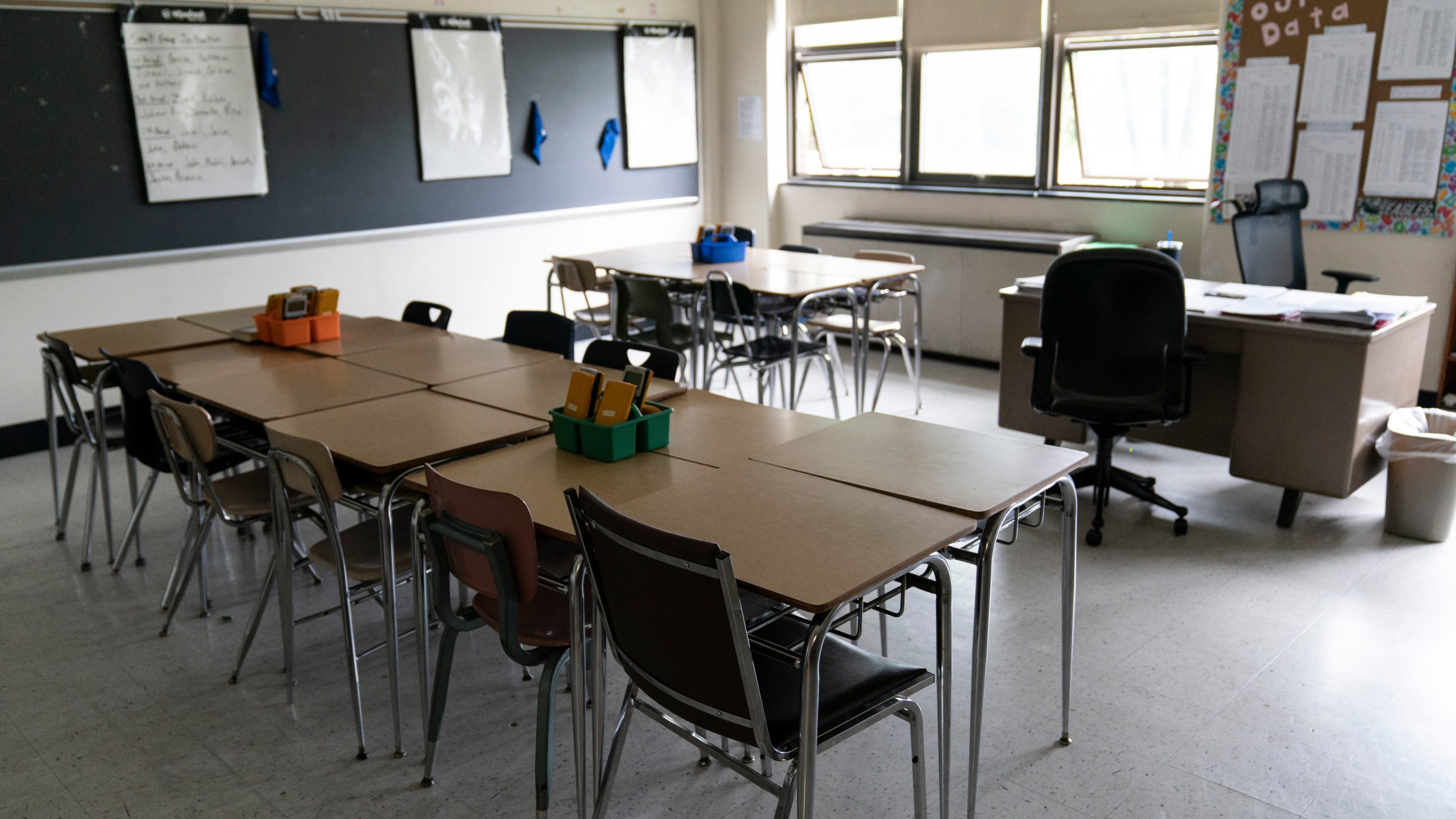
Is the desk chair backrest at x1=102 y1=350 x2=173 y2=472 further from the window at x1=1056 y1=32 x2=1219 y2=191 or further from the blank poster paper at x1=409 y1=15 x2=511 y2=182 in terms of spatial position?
the window at x1=1056 y1=32 x2=1219 y2=191

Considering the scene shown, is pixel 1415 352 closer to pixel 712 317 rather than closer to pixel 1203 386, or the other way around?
pixel 1203 386

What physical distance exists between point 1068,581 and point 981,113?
5.06 meters

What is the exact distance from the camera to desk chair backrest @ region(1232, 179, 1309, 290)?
16.1ft

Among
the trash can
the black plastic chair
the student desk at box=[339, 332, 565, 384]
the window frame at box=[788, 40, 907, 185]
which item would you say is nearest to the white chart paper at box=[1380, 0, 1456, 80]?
the trash can

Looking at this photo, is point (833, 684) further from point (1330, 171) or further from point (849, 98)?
point (849, 98)

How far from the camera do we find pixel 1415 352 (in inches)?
167

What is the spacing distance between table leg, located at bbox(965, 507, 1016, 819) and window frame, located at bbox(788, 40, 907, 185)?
5.46 m

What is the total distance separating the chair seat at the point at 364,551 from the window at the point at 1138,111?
16.2 ft

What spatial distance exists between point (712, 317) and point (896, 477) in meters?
2.75

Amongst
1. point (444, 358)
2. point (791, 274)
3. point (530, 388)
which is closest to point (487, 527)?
point (530, 388)

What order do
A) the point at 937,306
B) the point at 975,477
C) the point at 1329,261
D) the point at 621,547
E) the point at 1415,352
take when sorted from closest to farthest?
the point at 621,547 < the point at 975,477 < the point at 1415,352 < the point at 1329,261 < the point at 937,306

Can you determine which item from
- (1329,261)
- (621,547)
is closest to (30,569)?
(621,547)

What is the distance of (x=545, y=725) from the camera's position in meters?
2.31

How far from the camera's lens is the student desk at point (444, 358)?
11.7 ft
